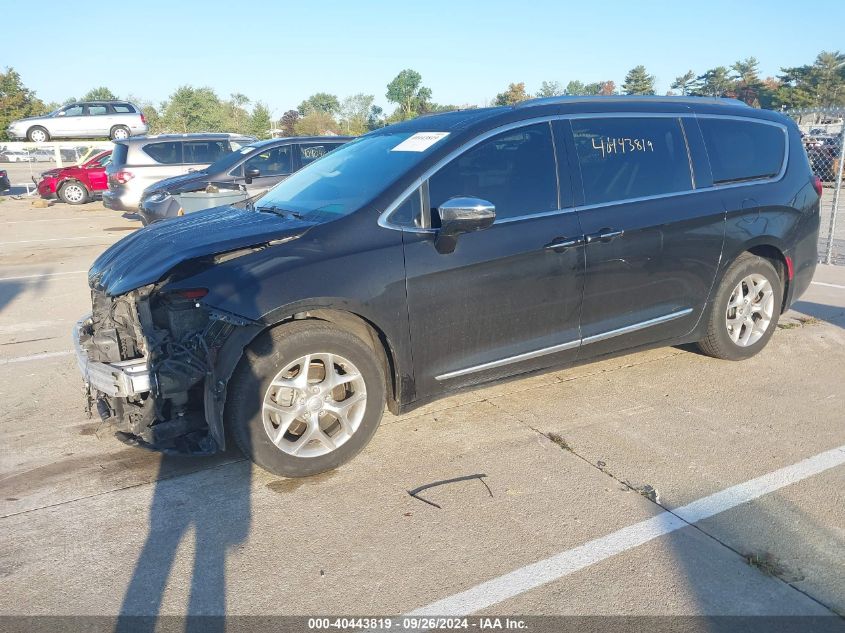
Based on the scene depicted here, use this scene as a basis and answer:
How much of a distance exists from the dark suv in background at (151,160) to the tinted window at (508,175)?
11.9m

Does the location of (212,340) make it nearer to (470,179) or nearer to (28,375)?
(470,179)

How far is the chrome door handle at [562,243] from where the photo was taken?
13.9 ft

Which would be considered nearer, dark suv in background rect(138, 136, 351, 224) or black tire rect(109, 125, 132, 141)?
dark suv in background rect(138, 136, 351, 224)

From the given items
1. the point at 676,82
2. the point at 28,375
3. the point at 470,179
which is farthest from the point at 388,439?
the point at 676,82

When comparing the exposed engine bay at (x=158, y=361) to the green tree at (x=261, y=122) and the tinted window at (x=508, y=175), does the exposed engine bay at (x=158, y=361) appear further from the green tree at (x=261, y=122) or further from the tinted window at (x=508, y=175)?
the green tree at (x=261, y=122)

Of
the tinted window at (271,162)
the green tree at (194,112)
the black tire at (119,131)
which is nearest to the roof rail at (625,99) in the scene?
the tinted window at (271,162)

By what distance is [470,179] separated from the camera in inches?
162

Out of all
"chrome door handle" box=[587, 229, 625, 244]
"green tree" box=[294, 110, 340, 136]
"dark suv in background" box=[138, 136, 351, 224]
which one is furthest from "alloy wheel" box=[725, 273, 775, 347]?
"green tree" box=[294, 110, 340, 136]

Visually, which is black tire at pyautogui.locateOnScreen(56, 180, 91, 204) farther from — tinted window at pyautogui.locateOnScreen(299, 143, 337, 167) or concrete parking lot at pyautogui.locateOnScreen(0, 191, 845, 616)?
concrete parking lot at pyautogui.locateOnScreen(0, 191, 845, 616)

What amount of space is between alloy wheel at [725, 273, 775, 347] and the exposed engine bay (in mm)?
3808

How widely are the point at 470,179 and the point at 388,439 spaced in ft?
5.36

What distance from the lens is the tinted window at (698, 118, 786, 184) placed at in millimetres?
5102

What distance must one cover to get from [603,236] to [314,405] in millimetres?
2102

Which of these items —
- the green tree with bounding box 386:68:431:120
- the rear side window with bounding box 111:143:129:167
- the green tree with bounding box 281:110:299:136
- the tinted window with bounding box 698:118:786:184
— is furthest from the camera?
the green tree with bounding box 386:68:431:120
